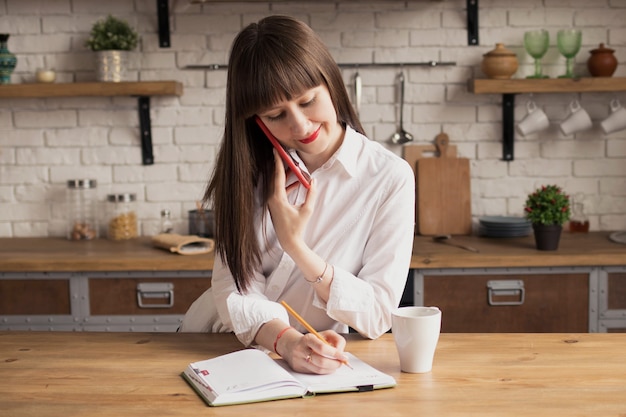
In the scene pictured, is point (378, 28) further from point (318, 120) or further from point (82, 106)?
point (318, 120)

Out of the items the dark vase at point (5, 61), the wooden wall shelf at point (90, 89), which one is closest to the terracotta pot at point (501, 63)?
the wooden wall shelf at point (90, 89)

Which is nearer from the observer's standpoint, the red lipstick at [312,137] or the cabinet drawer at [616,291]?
the red lipstick at [312,137]

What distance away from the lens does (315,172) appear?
6.56 ft

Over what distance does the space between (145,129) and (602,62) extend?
208 centimetres

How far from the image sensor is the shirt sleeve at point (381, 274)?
5.82ft

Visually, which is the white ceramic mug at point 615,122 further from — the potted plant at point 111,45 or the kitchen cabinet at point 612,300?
the potted plant at point 111,45

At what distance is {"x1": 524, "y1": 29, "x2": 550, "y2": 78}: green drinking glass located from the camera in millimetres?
3492

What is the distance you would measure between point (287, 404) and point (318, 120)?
689mm

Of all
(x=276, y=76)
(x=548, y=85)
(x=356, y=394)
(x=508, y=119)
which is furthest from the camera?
(x=508, y=119)

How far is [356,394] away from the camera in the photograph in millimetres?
1446

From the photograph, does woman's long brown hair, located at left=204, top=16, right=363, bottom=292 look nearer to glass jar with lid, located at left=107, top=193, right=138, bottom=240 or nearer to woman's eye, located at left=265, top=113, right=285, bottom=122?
woman's eye, located at left=265, top=113, right=285, bottom=122

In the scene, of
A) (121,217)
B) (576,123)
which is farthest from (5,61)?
(576,123)

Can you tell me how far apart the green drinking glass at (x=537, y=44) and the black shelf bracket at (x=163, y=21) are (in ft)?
5.29

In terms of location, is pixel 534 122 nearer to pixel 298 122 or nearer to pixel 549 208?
pixel 549 208
